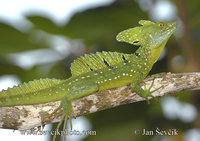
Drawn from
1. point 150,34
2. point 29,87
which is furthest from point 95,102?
point 150,34

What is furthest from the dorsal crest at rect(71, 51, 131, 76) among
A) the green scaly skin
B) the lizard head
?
the lizard head

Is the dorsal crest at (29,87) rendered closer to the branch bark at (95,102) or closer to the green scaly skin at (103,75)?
the green scaly skin at (103,75)

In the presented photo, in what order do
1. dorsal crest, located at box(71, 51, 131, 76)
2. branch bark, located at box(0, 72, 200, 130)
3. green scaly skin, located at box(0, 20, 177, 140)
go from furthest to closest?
1. dorsal crest, located at box(71, 51, 131, 76)
2. green scaly skin, located at box(0, 20, 177, 140)
3. branch bark, located at box(0, 72, 200, 130)

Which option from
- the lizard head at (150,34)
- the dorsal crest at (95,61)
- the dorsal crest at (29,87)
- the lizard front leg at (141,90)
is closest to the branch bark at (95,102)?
the lizard front leg at (141,90)

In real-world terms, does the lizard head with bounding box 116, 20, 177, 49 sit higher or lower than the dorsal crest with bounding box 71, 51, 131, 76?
higher

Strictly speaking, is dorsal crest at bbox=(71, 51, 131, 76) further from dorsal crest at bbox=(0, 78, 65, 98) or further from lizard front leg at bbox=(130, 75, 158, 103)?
lizard front leg at bbox=(130, 75, 158, 103)

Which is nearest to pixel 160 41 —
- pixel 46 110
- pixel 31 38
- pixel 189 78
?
pixel 189 78
